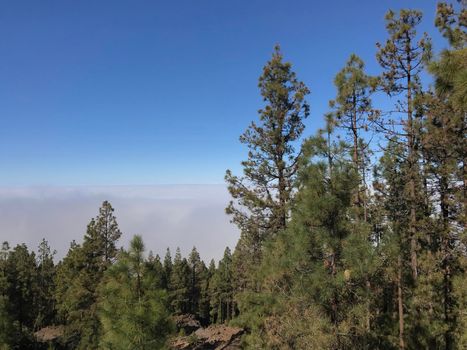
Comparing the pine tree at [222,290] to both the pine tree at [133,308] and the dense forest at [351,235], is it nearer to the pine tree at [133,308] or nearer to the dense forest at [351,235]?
the dense forest at [351,235]

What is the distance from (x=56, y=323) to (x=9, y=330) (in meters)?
46.5

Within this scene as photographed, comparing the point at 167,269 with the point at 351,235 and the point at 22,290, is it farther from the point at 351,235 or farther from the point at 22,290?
the point at 351,235

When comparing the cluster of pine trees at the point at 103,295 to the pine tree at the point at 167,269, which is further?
the pine tree at the point at 167,269

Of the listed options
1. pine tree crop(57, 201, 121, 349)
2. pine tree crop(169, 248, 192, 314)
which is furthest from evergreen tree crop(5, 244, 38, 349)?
pine tree crop(169, 248, 192, 314)

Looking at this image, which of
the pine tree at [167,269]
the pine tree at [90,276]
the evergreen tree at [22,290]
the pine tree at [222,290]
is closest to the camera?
the pine tree at [90,276]

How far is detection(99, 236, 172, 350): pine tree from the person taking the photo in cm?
1241

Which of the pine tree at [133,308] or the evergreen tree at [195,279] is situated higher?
the pine tree at [133,308]

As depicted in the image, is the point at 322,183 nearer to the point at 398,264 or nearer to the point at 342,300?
the point at 342,300

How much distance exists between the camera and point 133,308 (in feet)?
41.8

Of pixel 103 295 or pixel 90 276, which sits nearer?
pixel 103 295

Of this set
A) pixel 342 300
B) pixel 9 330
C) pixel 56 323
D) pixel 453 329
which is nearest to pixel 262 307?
A: pixel 342 300

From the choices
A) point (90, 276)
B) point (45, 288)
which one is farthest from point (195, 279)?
point (90, 276)

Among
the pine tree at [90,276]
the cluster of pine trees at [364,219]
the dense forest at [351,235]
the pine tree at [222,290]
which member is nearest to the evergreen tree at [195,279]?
the pine tree at [222,290]

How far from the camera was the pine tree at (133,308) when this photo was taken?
40.7ft
